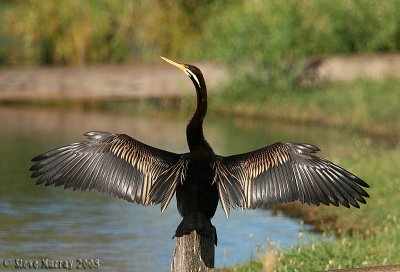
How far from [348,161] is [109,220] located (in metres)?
4.15

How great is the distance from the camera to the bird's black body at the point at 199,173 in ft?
29.6

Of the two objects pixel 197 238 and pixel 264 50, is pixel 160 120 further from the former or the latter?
pixel 197 238

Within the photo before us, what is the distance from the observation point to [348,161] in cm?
1608

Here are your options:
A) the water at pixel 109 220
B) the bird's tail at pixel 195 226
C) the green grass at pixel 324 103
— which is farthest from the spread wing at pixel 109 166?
the green grass at pixel 324 103

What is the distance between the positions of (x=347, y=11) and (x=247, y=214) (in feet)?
35.9

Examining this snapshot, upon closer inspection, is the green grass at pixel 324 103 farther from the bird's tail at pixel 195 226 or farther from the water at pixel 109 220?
the bird's tail at pixel 195 226

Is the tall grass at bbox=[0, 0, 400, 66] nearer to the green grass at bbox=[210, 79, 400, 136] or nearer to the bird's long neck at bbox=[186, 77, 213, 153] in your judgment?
the green grass at bbox=[210, 79, 400, 136]

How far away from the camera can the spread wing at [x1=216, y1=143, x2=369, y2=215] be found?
29.9 ft

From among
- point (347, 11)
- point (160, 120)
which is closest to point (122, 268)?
point (160, 120)

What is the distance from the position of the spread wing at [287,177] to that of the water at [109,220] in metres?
1.94

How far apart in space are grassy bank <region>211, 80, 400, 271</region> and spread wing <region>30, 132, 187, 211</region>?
155cm

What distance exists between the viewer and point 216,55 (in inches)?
936

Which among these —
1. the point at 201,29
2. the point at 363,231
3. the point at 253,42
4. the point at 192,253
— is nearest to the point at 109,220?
the point at 363,231

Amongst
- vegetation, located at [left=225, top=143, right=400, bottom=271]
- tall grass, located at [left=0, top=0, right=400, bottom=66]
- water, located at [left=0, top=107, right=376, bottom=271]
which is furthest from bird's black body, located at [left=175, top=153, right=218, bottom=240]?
tall grass, located at [left=0, top=0, right=400, bottom=66]
